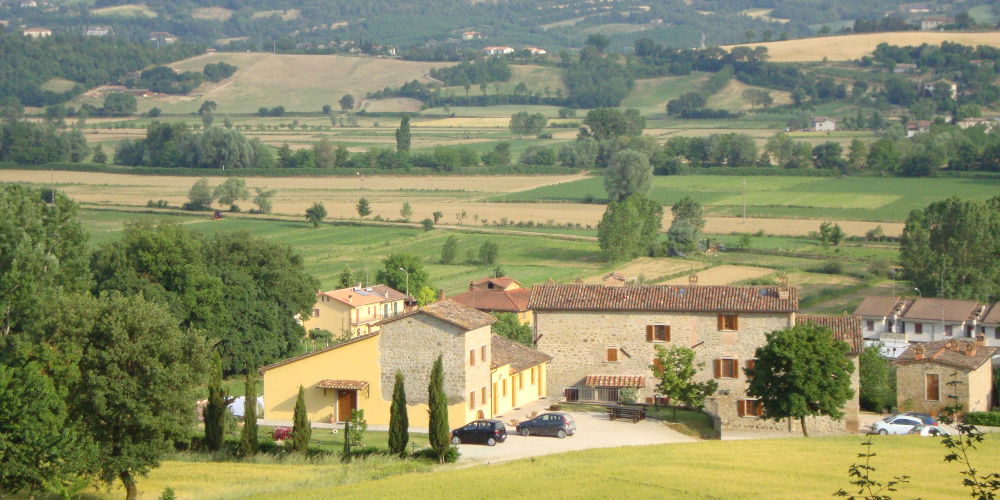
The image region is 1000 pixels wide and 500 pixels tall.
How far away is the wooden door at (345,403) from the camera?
141ft

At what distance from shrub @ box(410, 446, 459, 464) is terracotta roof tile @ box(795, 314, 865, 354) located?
13.3 meters

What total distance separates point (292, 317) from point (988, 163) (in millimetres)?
74060

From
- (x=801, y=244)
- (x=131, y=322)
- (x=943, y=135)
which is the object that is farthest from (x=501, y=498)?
(x=943, y=135)

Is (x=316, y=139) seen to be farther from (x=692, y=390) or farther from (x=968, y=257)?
(x=692, y=390)

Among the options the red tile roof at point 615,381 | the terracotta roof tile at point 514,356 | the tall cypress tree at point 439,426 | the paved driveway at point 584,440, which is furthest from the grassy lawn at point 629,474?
the terracotta roof tile at point 514,356

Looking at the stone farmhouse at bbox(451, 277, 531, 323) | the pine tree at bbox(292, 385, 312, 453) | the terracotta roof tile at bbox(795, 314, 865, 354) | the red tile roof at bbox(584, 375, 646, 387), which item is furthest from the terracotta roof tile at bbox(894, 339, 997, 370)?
the pine tree at bbox(292, 385, 312, 453)

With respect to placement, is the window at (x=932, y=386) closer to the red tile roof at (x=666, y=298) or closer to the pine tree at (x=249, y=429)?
Answer: the red tile roof at (x=666, y=298)

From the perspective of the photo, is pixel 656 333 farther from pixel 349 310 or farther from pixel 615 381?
pixel 349 310

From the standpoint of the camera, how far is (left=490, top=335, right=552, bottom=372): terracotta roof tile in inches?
1738

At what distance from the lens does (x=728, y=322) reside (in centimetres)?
4550

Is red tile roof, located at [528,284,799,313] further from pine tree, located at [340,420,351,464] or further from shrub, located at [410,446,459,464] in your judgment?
shrub, located at [410,446,459,464]

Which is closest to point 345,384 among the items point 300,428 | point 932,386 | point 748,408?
point 300,428

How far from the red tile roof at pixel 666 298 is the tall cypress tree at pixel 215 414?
1179 centimetres

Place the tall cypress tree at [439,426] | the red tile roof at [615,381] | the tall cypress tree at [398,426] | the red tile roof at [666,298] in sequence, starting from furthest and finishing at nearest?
1. the red tile roof at [615,381]
2. the red tile roof at [666,298]
3. the tall cypress tree at [398,426]
4. the tall cypress tree at [439,426]
